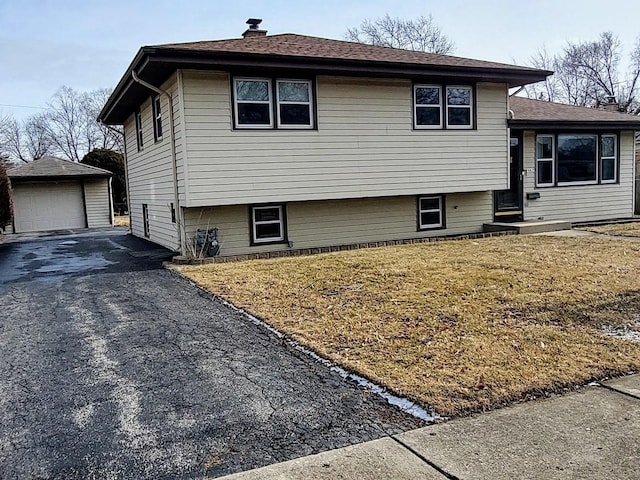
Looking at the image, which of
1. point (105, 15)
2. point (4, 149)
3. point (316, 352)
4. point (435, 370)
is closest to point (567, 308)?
point (435, 370)

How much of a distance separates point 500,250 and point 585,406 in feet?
24.1

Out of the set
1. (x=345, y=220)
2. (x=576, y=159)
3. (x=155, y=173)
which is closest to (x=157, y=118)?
(x=155, y=173)

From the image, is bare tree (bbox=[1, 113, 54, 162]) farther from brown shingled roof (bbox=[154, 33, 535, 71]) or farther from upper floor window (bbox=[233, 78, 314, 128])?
upper floor window (bbox=[233, 78, 314, 128])

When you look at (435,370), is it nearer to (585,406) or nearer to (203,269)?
(585,406)

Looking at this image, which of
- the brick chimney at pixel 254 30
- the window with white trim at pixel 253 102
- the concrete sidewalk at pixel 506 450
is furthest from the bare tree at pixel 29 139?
the concrete sidewalk at pixel 506 450

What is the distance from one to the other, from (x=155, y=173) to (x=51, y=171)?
12557 millimetres

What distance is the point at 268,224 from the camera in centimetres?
1187

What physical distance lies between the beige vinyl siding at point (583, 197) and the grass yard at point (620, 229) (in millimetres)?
891

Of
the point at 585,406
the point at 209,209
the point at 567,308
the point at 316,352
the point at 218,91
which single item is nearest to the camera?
the point at 585,406

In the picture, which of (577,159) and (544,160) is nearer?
(544,160)

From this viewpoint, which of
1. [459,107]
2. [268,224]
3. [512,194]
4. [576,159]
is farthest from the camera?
[576,159]

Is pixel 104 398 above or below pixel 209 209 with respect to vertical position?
below

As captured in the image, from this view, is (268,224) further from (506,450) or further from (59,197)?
(59,197)

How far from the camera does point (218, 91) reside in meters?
10.5
